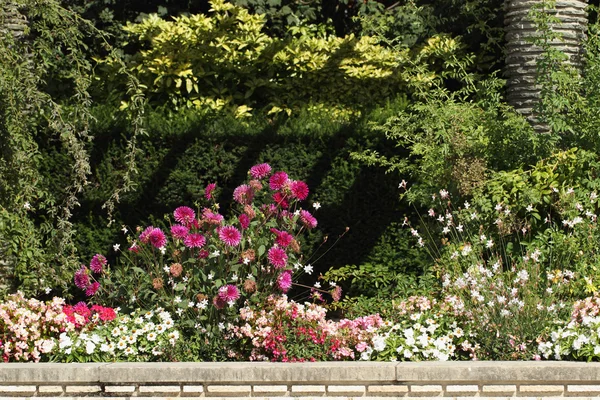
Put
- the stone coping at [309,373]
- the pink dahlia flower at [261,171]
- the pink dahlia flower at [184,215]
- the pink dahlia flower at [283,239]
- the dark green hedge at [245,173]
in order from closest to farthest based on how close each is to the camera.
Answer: the stone coping at [309,373]
the pink dahlia flower at [283,239]
the pink dahlia flower at [184,215]
the pink dahlia flower at [261,171]
the dark green hedge at [245,173]

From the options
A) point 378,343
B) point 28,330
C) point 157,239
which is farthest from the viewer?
point 157,239

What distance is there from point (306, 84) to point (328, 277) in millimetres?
2970

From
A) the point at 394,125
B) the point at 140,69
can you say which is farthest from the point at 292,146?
the point at 140,69

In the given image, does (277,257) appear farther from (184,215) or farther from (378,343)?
(378,343)

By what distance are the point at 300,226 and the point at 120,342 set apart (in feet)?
6.92

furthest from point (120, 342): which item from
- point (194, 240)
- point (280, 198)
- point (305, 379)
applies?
point (280, 198)

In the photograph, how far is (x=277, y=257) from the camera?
5.89m

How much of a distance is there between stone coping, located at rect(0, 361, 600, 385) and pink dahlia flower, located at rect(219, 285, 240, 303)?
0.51 metres

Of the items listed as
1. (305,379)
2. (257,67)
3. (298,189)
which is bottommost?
(305,379)

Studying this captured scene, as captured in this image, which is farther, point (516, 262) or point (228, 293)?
point (516, 262)

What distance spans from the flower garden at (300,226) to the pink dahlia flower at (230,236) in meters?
0.10

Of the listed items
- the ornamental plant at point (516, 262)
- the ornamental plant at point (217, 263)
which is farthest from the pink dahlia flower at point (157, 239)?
the ornamental plant at point (516, 262)

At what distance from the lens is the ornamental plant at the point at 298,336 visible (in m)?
5.42

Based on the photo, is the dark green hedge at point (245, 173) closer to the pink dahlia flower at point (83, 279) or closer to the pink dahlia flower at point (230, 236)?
the pink dahlia flower at point (83, 279)
